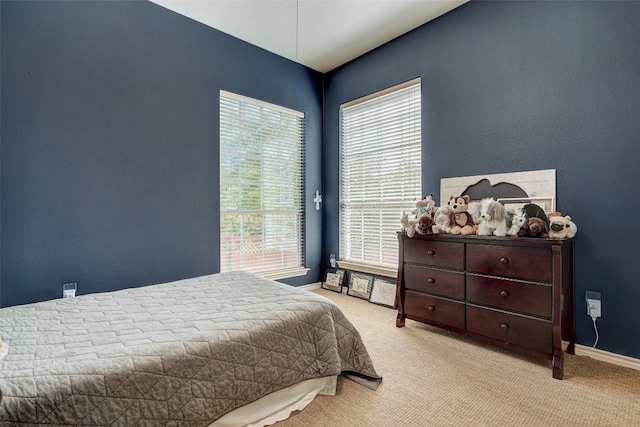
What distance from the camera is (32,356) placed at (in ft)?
3.91

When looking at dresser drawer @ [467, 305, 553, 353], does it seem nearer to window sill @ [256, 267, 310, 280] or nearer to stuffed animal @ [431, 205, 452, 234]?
stuffed animal @ [431, 205, 452, 234]

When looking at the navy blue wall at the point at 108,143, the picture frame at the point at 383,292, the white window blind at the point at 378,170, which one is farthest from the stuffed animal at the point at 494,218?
Answer: the navy blue wall at the point at 108,143

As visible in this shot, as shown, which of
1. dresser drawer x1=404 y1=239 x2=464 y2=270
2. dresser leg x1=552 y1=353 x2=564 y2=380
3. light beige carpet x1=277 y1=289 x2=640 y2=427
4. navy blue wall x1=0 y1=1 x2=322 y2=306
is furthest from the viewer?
dresser drawer x1=404 y1=239 x2=464 y2=270

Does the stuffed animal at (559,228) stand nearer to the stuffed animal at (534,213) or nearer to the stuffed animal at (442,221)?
the stuffed animal at (534,213)

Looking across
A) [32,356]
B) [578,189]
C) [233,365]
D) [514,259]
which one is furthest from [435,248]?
[32,356]

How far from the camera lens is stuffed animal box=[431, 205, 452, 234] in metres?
2.51

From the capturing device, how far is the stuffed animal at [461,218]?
2.40m

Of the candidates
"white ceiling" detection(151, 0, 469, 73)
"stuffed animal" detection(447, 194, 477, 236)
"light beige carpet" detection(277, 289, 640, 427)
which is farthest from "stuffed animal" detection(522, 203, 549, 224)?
"white ceiling" detection(151, 0, 469, 73)

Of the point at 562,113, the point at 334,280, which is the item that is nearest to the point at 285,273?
the point at 334,280

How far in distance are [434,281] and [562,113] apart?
1.59 metres

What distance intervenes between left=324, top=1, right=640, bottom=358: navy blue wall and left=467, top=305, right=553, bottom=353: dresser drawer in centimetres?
55

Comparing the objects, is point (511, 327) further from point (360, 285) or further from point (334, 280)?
point (334, 280)

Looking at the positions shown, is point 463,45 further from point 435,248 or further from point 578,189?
point 435,248

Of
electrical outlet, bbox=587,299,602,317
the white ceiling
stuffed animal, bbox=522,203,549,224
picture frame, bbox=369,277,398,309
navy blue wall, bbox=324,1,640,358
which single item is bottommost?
picture frame, bbox=369,277,398,309
